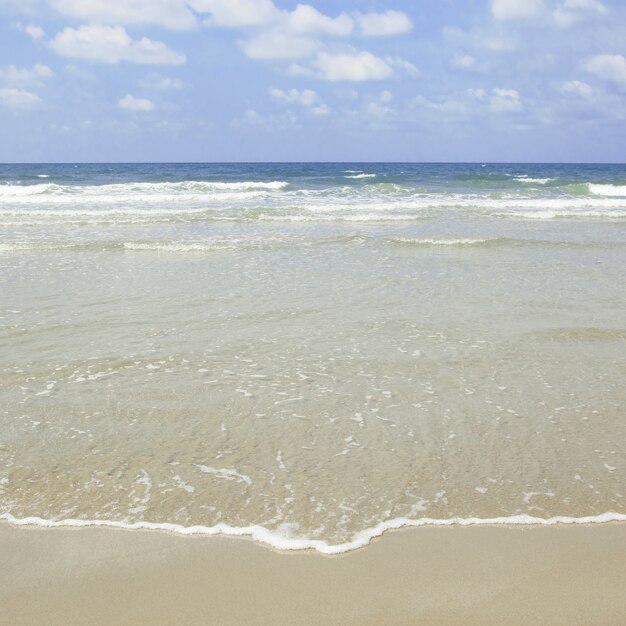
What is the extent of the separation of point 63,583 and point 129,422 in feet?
5.78

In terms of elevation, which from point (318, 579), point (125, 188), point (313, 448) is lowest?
point (318, 579)

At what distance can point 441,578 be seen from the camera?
302 cm

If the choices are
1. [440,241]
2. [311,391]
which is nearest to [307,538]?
[311,391]

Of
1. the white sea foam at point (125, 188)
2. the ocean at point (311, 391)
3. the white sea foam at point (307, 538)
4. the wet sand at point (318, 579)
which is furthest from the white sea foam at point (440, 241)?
the white sea foam at point (125, 188)

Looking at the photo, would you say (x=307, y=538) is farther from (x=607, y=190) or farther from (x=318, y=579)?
(x=607, y=190)

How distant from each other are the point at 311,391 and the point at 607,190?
36.3 meters

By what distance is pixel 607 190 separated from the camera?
1460 inches

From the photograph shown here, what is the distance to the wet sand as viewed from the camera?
2.78m

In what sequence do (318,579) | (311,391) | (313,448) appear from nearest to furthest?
(318,579)
(313,448)
(311,391)

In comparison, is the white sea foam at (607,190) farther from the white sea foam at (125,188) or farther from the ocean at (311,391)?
the ocean at (311,391)

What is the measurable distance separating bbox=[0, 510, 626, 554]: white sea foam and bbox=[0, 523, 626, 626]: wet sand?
2.0 inches

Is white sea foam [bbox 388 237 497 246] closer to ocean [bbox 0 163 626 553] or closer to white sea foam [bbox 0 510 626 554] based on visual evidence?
ocean [bbox 0 163 626 553]

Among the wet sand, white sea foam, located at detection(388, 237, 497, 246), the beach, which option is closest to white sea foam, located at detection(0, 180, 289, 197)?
white sea foam, located at detection(388, 237, 497, 246)

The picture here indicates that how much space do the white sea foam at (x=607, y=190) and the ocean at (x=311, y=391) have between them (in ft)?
85.9
